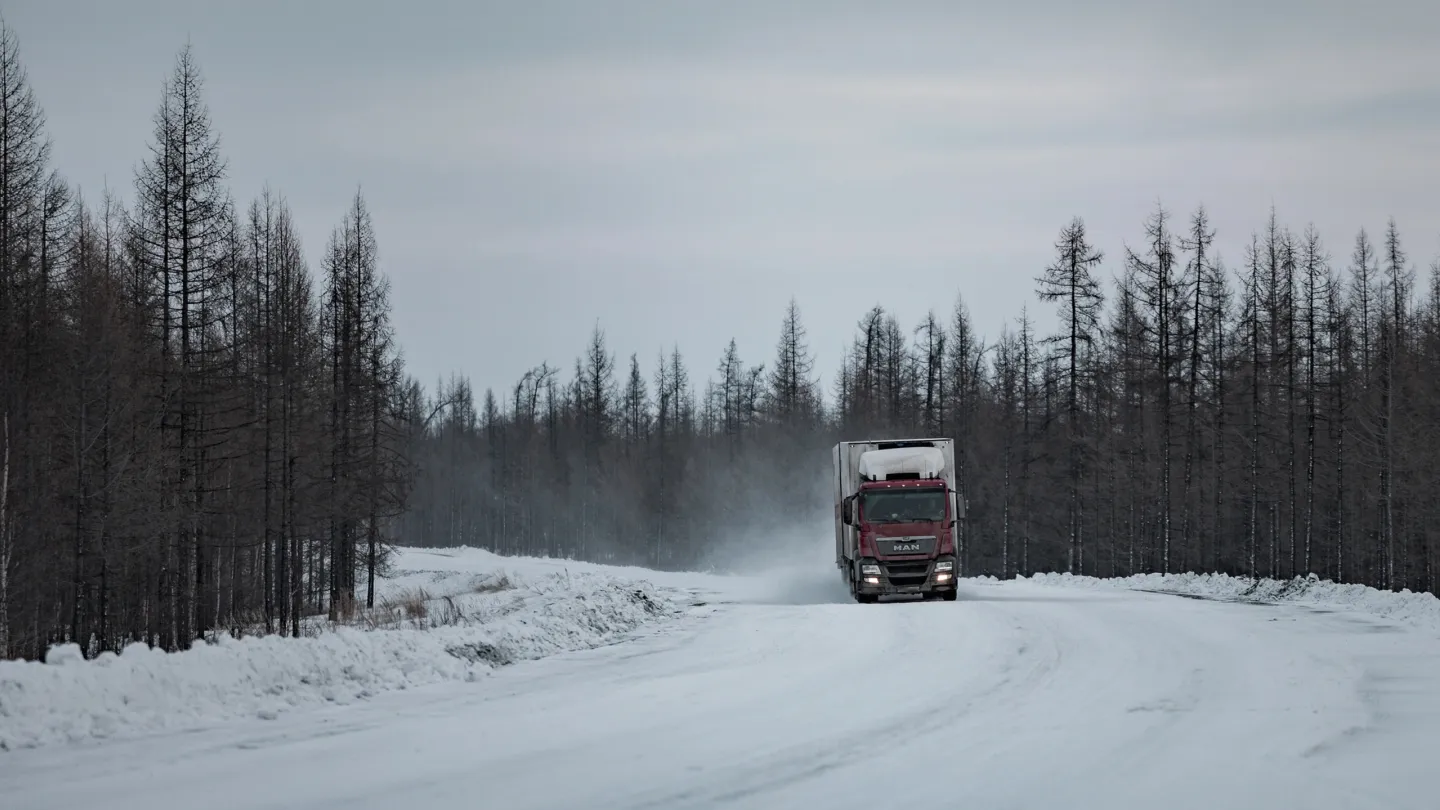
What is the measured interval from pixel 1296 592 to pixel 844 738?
2196 cm

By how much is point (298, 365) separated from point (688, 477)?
198 ft

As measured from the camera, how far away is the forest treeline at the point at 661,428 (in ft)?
100

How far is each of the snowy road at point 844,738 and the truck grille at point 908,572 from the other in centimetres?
1083

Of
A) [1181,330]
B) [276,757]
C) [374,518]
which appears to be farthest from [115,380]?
[1181,330]

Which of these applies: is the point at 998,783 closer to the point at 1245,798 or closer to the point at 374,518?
the point at 1245,798

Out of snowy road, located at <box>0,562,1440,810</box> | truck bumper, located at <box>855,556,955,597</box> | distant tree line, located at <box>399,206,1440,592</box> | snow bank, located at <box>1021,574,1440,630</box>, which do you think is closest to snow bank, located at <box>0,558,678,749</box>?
snowy road, located at <box>0,562,1440,810</box>

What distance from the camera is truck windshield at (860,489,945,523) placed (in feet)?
95.5

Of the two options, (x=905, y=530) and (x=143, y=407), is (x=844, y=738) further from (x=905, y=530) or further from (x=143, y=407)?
(x=143, y=407)

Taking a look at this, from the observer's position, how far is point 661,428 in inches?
4043

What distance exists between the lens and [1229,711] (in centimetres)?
1191

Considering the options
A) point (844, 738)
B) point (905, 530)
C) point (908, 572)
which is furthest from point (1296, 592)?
point (844, 738)

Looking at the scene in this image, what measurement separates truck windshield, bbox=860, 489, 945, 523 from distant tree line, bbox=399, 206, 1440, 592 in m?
22.9

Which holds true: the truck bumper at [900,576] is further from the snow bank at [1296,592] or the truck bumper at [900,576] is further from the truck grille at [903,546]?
the snow bank at [1296,592]

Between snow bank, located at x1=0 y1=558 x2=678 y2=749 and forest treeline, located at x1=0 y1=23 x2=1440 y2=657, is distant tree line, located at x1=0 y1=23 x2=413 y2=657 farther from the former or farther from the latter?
snow bank, located at x1=0 y1=558 x2=678 y2=749
